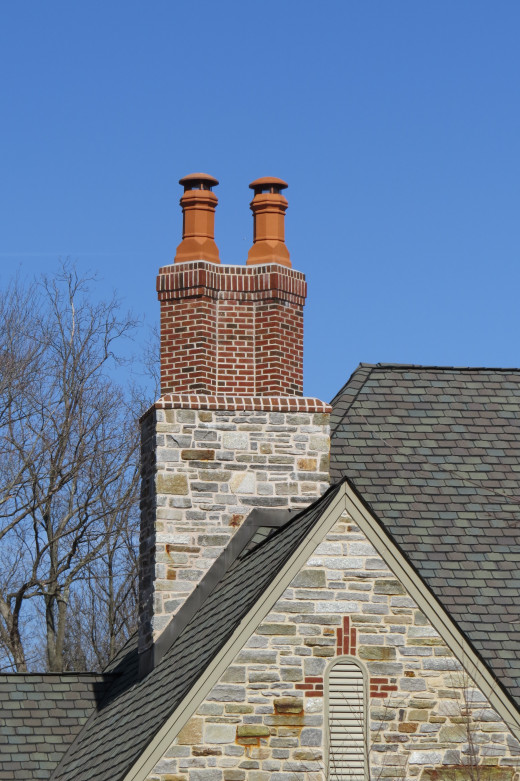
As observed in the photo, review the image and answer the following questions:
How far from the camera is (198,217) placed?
18.0 meters

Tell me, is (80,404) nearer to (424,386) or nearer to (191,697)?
(424,386)

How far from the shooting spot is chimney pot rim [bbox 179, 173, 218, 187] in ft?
59.0

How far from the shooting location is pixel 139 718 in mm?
13992

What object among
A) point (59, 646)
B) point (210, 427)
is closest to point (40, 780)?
point (210, 427)

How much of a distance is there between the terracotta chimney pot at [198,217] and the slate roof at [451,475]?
2.50 metres

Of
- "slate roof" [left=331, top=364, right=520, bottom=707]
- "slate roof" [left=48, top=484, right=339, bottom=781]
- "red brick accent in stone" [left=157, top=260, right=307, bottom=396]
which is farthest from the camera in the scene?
"red brick accent in stone" [left=157, top=260, right=307, bottom=396]

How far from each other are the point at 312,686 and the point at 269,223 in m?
7.10

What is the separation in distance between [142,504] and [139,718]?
3817mm

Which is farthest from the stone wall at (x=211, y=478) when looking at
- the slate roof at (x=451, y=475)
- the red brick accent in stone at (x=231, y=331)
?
the red brick accent in stone at (x=231, y=331)

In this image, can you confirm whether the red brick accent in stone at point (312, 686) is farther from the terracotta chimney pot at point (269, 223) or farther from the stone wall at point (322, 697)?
the terracotta chimney pot at point (269, 223)

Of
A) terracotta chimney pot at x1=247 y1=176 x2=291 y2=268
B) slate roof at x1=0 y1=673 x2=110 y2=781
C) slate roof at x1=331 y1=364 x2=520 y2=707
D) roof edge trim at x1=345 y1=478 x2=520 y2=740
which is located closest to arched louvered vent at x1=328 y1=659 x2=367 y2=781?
roof edge trim at x1=345 y1=478 x2=520 y2=740

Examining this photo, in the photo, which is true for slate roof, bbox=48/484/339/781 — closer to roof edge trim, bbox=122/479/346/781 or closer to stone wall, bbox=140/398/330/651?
roof edge trim, bbox=122/479/346/781

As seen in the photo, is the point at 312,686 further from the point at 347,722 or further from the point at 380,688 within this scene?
the point at 380,688

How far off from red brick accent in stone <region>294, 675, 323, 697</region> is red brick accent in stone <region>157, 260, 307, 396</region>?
5197mm
